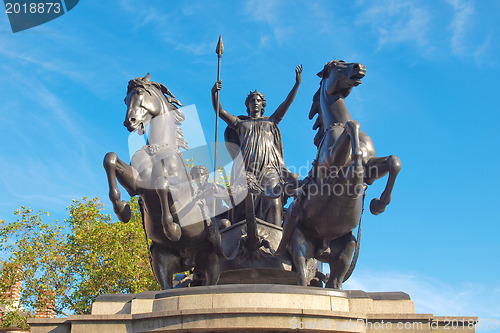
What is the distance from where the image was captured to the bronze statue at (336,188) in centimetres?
788

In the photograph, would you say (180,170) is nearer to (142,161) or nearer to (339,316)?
(142,161)

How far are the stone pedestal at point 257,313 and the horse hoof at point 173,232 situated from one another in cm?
118

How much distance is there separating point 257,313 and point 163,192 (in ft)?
8.30

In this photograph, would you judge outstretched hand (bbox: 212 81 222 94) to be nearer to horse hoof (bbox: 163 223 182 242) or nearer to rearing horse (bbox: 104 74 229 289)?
rearing horse (bbox: 104 74 229 289)

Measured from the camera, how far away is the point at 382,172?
8008 millimetres

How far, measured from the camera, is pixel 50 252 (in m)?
22.6

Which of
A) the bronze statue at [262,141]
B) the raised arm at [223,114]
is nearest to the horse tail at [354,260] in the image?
the bronze statue at [262,141]

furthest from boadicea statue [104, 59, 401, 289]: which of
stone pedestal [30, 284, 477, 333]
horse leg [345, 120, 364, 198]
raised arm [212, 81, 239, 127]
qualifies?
raised arm [212, 81, 239, 127]

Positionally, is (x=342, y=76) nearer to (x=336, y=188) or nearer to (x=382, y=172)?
(x=382, y=172)

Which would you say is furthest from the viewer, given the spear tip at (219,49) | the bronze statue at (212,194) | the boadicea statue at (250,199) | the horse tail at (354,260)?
the spear tip at (219,49)

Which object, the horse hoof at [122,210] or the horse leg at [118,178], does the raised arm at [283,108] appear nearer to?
the horse leg at [118,178]

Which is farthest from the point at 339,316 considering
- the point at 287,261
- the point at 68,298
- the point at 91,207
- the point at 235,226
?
the point at 91,207

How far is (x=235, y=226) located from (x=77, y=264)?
14822 millimetres

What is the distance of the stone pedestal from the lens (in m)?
6.16
